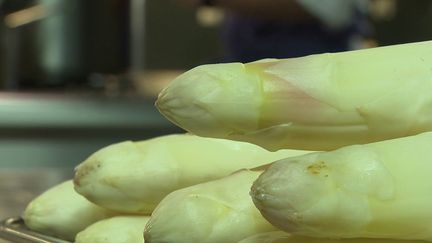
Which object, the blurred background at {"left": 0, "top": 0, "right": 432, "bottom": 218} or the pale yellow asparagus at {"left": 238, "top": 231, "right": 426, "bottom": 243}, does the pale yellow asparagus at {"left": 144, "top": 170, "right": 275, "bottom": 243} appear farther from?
the blurred background at {"left": 0, "top": 0, "right": 432, "bottom": 218}

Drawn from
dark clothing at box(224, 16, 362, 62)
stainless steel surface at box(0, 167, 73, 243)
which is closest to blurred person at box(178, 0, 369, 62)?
dark clothing at box(224, 16, 362, 62)

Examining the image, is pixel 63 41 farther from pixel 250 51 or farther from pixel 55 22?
pixel 250 51

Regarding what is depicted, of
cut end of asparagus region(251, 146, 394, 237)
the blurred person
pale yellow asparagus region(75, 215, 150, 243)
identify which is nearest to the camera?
cut end of asparagus region(251, 146, 394, 237)

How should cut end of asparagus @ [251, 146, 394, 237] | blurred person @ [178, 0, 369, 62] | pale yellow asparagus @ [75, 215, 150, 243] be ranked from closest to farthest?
cut end of asparagus @ [251, 146, 394, 237] → pale yellow asparagus @ [75, 215, 150, 243] → blurred person @ [178, 0, 369, 62]

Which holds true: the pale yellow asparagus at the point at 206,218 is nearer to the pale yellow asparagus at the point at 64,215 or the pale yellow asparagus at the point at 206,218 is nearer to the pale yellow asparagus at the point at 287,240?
the pale yellow asparagus at the point at 287,240

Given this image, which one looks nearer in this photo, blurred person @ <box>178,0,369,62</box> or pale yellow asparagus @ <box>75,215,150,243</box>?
pale yellow asparagus @ <box>75,215,150,243</box>

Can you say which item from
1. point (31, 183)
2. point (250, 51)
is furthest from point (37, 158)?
point (31, 183)
